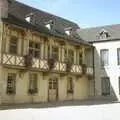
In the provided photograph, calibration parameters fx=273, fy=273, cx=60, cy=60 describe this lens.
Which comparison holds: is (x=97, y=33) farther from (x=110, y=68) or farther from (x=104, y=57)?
(x=110, y=68)

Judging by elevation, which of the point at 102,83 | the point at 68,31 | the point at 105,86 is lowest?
the point at 105,86

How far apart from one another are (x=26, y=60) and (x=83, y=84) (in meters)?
10.2

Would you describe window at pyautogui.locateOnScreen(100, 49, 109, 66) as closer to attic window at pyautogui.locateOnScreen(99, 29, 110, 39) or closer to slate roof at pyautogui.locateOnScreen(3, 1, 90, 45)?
attic window at pyautogui.locateOnScreen(99, 29, 110, 39)

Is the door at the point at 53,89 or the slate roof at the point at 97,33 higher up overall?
the slate roof at the point at 97,33

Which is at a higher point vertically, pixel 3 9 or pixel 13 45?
pixel 3 9

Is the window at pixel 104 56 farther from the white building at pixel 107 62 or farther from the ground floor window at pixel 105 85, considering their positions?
the ground floor window at pixel 105 85

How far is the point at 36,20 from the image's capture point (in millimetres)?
26953

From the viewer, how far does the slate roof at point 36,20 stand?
2323 centimetres

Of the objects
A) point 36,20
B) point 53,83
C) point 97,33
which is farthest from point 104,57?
point 36,20

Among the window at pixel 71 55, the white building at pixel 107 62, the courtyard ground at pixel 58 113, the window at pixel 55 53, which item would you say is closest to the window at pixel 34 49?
the window at pixel 55 53

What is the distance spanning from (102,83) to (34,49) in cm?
970

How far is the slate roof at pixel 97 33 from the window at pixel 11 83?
12054 mm

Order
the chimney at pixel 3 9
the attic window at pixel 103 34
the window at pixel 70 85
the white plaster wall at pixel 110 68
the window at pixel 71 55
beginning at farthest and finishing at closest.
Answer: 1. the attic window at pixel 103 34
2. the white plaster wall at pixel 110 68
3. the window at pixel 71 55
4. the window at pixel 70 85
5. the chimney at pixel 3 9

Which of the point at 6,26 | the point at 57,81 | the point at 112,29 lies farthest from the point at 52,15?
the point at 6,26
